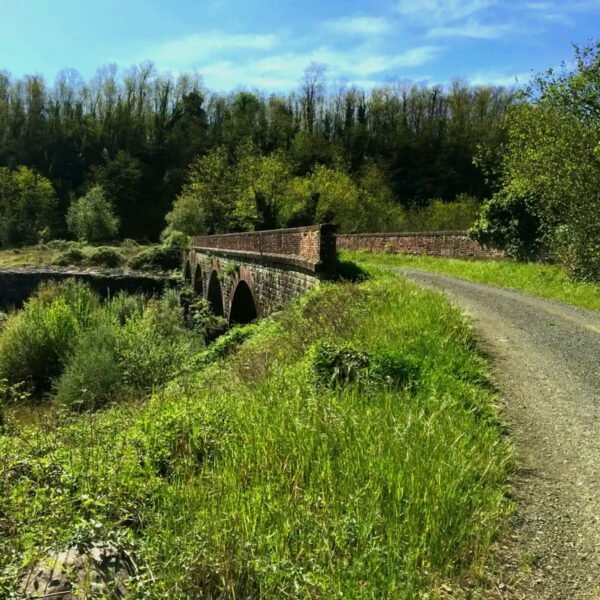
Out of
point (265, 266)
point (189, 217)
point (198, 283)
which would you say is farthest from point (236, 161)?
point (265, 266)

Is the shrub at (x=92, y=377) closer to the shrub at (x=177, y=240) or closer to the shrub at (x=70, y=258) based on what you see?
the shrub at (x=177, y=240)

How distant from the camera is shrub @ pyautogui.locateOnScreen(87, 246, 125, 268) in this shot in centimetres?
4559

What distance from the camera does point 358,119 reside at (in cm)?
8500

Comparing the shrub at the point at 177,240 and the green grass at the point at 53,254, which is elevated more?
the shrub at the point at 177,240

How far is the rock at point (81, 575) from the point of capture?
2.38 meters

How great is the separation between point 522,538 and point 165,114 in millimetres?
93461

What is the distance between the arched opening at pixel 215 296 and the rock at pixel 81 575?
2126 cm

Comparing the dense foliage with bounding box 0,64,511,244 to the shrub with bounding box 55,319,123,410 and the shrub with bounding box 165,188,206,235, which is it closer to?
the shrub with bounding box 165,188,206,235

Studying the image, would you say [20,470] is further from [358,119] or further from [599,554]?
[358,119]

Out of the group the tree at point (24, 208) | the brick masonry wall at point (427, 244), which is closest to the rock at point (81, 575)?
the brick masonry wall at point (427, 244)

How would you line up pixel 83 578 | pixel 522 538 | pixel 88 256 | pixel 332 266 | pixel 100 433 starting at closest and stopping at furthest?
pixel 83 578 → pixel 522 538 → pixel 100 433 → pixel 332 266 → pixel 88 256

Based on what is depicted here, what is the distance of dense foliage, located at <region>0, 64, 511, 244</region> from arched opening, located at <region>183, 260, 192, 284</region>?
115ft

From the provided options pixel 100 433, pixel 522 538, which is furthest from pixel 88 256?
pixel 522 538

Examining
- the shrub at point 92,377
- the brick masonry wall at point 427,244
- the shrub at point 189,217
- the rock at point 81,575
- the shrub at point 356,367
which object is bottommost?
the shrub at point 92,377
